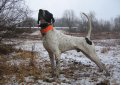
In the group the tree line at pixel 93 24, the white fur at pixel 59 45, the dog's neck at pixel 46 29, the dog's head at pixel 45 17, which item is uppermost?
the dog's head at pixel 45 17

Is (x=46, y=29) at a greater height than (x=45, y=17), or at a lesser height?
lesser

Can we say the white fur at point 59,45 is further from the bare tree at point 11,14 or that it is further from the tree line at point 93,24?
the tree line at point 93,24

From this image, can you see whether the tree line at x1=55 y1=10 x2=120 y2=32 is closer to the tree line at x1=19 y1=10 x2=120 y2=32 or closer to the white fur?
the tree line at x1=19 y1=10 x2=120 y2=32

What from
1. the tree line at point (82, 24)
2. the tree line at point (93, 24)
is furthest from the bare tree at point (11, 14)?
the tree line at point (93, 24)

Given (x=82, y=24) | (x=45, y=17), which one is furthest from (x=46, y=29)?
(x=82, y=24)

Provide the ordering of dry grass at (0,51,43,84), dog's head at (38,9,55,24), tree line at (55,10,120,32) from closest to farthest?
dog's head at (38,9,55,24)
dry grass at (0,51,43,84)
tree line at (55,10,120,32)

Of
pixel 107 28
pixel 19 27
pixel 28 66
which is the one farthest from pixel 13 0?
pixel 107 28

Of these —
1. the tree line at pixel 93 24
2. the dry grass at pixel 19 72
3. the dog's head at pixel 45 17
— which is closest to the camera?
the dog's head at pixel 45 17

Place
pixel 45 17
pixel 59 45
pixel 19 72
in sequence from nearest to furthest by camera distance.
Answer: pixel 45 17 < pixel 59 45 < pixel 19 72

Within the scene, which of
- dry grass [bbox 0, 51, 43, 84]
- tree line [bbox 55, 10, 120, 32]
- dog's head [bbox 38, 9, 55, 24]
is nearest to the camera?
dog's head [bbox 38, 9, 55, 24]

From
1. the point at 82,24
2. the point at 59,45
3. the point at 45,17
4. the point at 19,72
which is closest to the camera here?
the point at 45,17

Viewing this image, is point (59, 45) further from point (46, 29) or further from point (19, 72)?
point (19, 72)

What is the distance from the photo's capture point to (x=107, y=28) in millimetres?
46812

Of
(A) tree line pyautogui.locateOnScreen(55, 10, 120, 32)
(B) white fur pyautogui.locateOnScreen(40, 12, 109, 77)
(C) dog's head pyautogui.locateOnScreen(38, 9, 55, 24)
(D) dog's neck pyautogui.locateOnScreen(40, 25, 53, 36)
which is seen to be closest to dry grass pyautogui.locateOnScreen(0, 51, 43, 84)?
(B) white fur pyautogui.locateOnScreen(40, 12, 109, 77)
